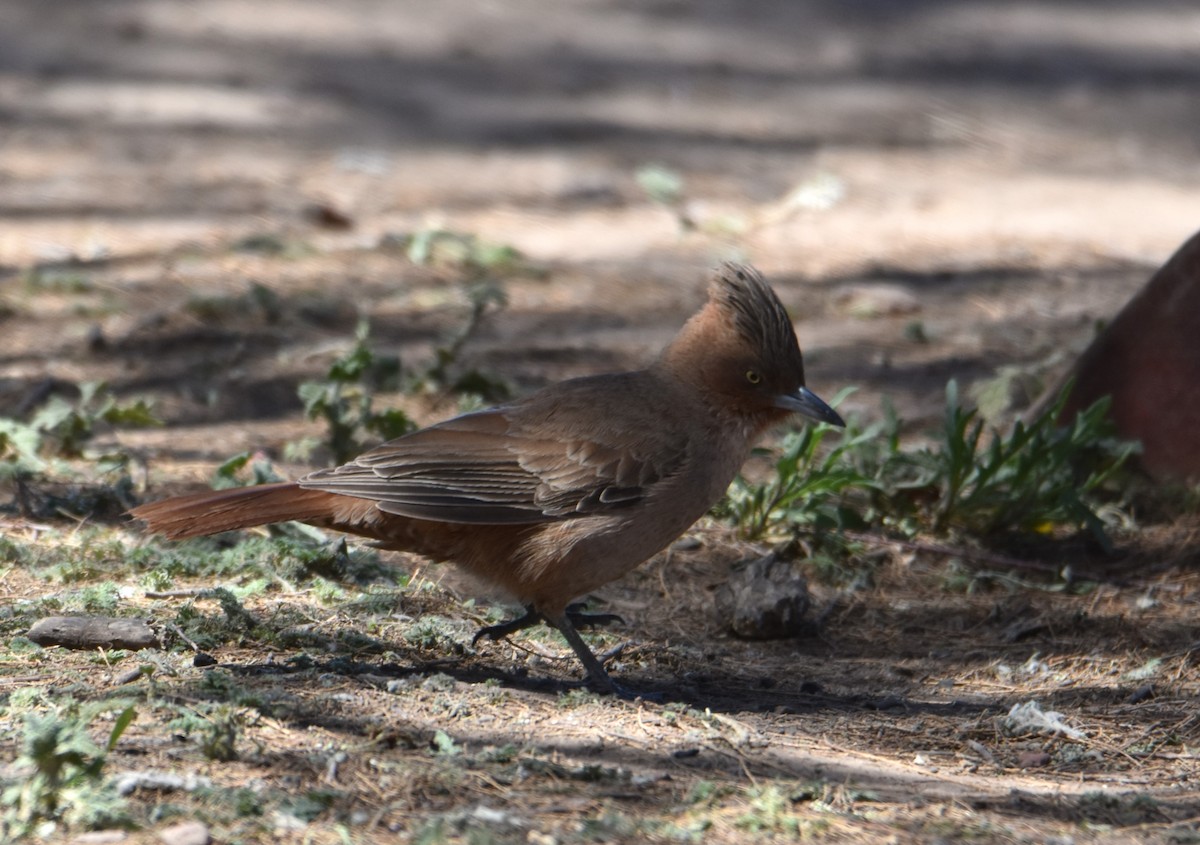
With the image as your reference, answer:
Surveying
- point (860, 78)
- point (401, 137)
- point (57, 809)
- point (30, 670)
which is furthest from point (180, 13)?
point (57, 809)

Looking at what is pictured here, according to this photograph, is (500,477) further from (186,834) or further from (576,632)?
(186,834)

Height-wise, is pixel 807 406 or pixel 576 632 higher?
pixel 807 406

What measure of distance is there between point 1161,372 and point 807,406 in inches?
76.5

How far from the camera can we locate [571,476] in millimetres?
4516

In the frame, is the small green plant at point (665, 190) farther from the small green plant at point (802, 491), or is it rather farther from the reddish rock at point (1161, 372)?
the small green plant at point (802, 491)

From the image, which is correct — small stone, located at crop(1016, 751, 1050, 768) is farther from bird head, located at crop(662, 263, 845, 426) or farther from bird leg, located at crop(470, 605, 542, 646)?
bird leg, located at crop(470, 605, 542, 646)

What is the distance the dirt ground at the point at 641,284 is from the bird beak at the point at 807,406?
2.60ft

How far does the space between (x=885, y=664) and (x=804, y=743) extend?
995 millimetres

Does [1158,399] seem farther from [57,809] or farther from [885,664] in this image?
[57,809]

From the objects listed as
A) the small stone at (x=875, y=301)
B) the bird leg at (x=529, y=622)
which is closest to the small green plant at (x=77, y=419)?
the bird leg at (x=529, y=622)

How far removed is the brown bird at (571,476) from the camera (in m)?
4.35

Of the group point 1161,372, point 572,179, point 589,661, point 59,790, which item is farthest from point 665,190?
point 59,790

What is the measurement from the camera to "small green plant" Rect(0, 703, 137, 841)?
3.05 m

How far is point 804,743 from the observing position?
3.91m
